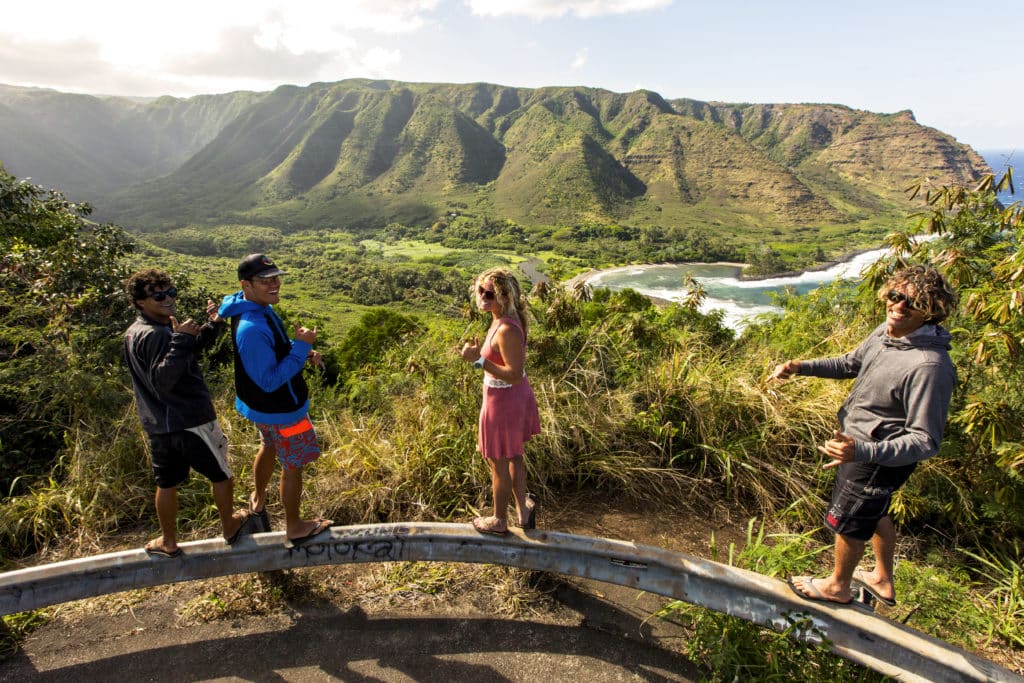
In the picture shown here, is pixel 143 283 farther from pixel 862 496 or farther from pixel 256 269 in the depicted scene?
pixel 862 496

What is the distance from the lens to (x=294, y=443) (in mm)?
2400

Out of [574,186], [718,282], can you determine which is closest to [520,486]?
[718,282]

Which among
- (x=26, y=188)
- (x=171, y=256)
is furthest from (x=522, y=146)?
(x=26, y=188)

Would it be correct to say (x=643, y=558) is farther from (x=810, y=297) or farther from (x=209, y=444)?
(x=810, y=297)

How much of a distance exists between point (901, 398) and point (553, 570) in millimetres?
1636

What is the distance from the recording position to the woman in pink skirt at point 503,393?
2.31 meters

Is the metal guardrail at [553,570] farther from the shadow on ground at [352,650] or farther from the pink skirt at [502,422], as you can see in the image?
the pink skirt at [502,422]

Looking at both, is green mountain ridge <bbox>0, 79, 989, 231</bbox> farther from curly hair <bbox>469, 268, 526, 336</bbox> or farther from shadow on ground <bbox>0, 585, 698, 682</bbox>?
shadow on ground <bbox>0, 585, 698, 682</bbox>

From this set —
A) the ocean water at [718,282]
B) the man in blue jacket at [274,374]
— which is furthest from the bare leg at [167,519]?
the ocean water at [718,282]

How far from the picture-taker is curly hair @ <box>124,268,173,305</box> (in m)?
2.20

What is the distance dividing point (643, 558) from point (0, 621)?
2799 mm

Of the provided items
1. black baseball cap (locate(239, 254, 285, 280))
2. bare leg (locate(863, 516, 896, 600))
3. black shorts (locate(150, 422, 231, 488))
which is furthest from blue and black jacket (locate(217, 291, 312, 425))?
bare leg (locate(863, 516, 896, 600))

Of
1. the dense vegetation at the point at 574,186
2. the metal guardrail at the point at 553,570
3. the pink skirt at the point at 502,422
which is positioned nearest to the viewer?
the metal guardrail at the point at 553,570

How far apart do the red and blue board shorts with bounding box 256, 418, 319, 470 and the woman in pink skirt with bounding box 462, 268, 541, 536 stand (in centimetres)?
86
